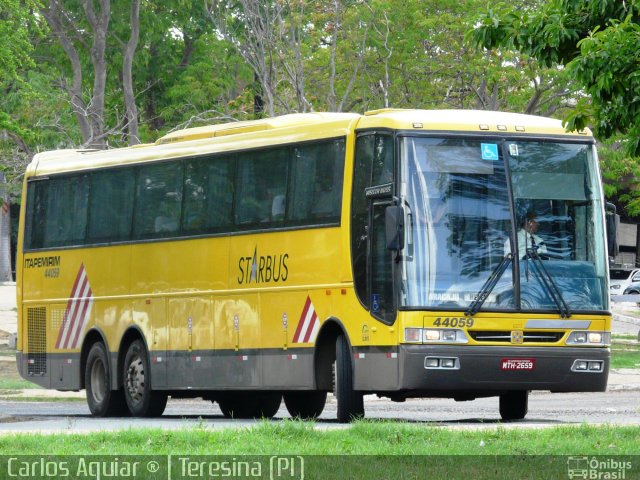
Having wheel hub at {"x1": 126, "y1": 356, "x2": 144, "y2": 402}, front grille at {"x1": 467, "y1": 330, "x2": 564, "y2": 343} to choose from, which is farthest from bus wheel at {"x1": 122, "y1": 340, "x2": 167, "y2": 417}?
front grille at {"x1": 467, "y1": 330, "x2": 564, "y2": 343}

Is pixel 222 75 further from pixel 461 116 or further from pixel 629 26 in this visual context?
pixel 629 26

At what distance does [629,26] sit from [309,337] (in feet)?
22.0

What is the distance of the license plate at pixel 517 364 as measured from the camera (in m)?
17.1

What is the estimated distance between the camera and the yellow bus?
17.2 m

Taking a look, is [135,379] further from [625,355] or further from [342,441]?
[625,355]

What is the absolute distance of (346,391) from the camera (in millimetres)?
17781

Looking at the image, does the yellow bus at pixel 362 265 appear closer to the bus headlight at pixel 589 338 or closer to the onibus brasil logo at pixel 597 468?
the bus headlight at pixel 589 338

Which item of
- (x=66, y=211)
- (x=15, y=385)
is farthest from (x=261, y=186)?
(x=15, y=385)

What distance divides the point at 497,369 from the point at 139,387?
643 cm

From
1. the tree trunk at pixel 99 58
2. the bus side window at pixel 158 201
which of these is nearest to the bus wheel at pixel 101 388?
the bus side window at pixel 158 201

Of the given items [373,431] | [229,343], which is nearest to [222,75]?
[229,343]

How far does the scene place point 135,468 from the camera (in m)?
10.6

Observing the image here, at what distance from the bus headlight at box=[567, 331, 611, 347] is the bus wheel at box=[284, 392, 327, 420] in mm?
4772

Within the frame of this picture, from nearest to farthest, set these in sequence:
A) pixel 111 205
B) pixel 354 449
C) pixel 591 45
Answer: pixel 354 449 < pixel 591 45 < pixel 111 205
